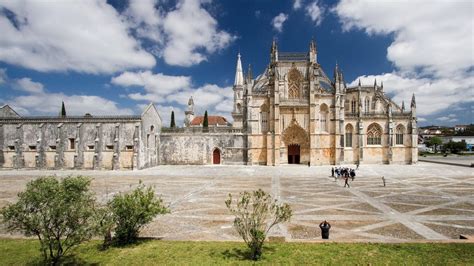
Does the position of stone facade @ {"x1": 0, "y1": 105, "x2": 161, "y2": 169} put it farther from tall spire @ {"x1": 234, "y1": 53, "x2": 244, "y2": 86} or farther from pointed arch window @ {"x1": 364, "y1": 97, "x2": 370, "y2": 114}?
pointed arch window @ {"x1": 364, "y1": 97, "x2": 370, "y2": 114}

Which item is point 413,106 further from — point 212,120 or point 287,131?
point 212,120

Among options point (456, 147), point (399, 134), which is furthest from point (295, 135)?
point (456, 147)

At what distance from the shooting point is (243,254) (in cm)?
894

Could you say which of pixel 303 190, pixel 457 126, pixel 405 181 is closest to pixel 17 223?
pixel 303 190

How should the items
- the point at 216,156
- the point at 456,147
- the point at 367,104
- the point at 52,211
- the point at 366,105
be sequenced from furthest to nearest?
the point at 456,147
the point at 367,104
the point at 366,105
the point at 216,156
the point at 52,211

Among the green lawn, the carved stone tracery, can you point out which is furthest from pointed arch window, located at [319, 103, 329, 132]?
the green lawn

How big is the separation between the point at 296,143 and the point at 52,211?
3946 centimetres

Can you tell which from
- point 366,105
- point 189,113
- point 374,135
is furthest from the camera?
point 189,113

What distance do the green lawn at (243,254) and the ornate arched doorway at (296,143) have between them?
1342 inches

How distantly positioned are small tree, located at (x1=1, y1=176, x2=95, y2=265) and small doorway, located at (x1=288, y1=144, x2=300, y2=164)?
38.4 metres

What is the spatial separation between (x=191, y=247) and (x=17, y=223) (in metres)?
5.23

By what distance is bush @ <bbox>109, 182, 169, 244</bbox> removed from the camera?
962cm

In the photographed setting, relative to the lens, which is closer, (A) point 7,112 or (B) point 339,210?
(B) point 339,210

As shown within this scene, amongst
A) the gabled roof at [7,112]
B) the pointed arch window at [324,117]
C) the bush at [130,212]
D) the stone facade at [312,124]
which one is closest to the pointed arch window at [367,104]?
the stone facade at [312,124]
